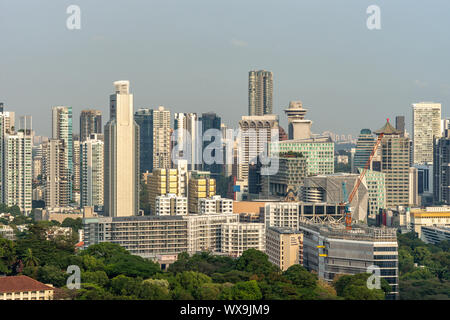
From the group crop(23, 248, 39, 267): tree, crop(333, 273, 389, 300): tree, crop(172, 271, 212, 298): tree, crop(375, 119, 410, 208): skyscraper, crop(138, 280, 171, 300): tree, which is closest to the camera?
crop(138, 280, 171, 300): tree

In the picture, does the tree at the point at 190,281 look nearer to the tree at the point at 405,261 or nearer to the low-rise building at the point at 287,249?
the low-rise building at the point at 287,249

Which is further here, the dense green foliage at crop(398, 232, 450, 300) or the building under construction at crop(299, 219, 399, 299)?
the dense green foliage at crop(398, 232, 450, 300)

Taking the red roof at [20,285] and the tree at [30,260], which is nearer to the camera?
the red roof at [20,285]

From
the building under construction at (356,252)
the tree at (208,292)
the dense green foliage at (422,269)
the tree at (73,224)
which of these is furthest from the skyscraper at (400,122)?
the tree at (208,292)

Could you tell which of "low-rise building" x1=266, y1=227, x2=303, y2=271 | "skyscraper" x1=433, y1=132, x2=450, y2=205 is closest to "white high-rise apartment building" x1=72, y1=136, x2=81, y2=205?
"skyscraper" x1=433, y1=132, x2=450, y2=205

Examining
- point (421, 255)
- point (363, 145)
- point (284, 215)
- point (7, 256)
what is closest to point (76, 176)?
point (363, 145)

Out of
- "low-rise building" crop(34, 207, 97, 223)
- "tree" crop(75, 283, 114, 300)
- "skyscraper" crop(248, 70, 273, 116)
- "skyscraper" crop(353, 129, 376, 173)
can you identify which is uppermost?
"skyscraper" crop(248, 70, 273, 116)

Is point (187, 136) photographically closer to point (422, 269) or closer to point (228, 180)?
point (228, 180)

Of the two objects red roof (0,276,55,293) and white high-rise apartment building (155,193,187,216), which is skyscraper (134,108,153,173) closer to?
white high-rise apartment building (155,193,187,216)
